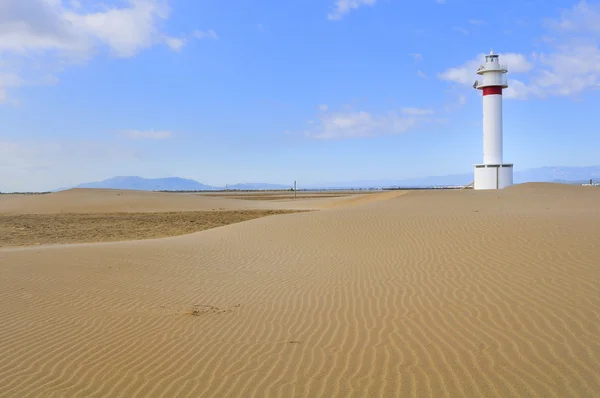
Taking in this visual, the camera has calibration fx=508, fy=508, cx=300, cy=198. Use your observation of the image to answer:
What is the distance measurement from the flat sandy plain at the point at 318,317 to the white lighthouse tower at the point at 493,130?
54.8ft

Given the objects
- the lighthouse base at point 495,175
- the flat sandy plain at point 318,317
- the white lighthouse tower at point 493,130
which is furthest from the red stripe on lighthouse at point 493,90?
the flat sandy plain at point 318,317

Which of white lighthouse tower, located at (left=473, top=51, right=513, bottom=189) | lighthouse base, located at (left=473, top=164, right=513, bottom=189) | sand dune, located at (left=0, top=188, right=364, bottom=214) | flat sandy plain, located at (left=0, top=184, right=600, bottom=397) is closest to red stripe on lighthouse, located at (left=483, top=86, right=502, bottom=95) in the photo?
white lighthouse tower, located at (left=473, top=51, right=513, bottom=189)

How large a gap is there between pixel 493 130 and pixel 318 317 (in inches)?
1058

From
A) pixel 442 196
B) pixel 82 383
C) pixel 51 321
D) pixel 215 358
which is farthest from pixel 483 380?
pixel 442 196

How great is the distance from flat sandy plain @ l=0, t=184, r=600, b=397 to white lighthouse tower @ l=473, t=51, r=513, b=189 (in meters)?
16.7

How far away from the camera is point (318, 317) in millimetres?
7762

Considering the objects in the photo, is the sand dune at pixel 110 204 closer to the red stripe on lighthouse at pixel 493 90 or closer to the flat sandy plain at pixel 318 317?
the red stripe on lighthouse at pixel 493 90

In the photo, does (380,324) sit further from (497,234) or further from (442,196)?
(442,196)

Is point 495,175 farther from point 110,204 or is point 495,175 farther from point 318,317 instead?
point 110,204

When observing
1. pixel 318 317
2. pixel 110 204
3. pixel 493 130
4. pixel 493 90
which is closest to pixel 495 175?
pixel 493 130

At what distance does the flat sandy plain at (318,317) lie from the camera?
5391 mm

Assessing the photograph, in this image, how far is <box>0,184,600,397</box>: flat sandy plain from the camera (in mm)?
5391

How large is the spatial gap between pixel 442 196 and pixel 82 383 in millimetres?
26278

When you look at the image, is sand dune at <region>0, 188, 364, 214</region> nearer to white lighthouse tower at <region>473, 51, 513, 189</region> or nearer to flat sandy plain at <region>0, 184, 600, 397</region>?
white lighthouse tower at <region>473, 51, 513, 189</region>
